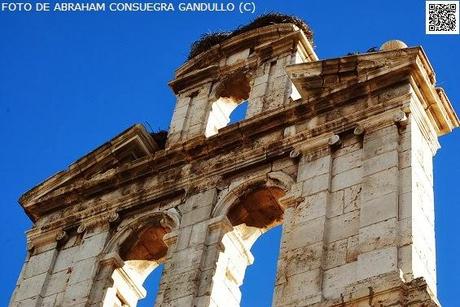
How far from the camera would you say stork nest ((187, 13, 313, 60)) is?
86.0 ft

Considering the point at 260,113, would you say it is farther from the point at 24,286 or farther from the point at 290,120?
the point at 24,286

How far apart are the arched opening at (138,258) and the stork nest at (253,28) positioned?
18.2 ft

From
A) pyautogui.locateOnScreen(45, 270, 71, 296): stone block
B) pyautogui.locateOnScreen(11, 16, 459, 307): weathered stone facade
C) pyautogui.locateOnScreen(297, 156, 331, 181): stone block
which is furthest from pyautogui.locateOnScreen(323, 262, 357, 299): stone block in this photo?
pyautogui.locateOnScreen(45, 270, 71, 296): stone block

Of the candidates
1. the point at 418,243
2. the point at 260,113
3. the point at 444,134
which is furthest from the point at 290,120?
the point at 418,243

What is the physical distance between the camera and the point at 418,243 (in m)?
18.0

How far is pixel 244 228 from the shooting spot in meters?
21.1

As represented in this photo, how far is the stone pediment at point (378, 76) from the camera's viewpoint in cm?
2111

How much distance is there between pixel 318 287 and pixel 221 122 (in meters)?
7.00

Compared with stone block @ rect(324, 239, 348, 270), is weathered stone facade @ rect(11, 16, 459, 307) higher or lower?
higher

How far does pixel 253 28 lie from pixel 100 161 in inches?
170

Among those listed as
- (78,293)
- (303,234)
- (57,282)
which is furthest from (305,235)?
(57,282)

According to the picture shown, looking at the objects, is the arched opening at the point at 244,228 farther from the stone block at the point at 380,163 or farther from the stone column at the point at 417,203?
the stone column at the point at 417,203

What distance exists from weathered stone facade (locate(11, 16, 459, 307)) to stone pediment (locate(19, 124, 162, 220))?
0.09ft

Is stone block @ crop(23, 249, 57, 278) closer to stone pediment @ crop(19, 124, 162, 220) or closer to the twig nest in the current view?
stone pediment @ crop(19, 124, 162, 220)
